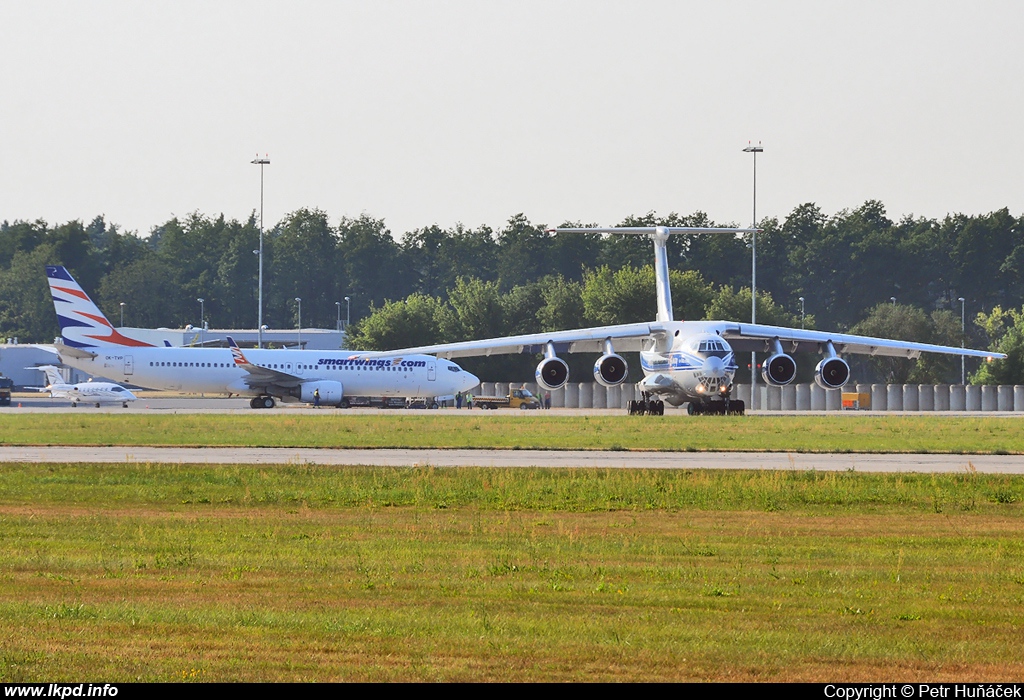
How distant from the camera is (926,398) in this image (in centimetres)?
6925

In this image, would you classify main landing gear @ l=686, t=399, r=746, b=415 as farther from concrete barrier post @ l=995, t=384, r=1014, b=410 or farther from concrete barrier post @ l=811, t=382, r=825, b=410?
concrete barrier post @ l=995, t=384, r=1014, b=410

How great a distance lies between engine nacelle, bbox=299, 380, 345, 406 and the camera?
6581cm

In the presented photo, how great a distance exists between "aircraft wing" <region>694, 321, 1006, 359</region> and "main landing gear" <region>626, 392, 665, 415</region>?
378 centimetres

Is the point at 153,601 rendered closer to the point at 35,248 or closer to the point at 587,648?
the point at 587,648

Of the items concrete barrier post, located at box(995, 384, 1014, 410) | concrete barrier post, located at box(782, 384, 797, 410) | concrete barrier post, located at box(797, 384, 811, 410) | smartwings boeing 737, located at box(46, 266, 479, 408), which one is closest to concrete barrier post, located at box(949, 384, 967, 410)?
concrete barrier post, located at box(995, 384, 1014, 410)

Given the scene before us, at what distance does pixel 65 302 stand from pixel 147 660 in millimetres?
59628

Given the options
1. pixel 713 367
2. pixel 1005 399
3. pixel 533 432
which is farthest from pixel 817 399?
pixel 533 432

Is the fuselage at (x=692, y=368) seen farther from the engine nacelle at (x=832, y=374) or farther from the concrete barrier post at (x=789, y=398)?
the concrete barrier post at (x=789, y=398)

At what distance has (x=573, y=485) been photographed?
22.1 m

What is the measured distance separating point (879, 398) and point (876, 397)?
0.54 feet

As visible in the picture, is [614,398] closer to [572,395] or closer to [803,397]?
[572,395]

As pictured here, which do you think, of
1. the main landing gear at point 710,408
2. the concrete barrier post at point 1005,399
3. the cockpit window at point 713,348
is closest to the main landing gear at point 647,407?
the main landing gear at point 710,408

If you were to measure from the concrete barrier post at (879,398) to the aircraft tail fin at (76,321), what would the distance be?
3813cm

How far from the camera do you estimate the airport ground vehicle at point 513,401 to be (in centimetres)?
7500
